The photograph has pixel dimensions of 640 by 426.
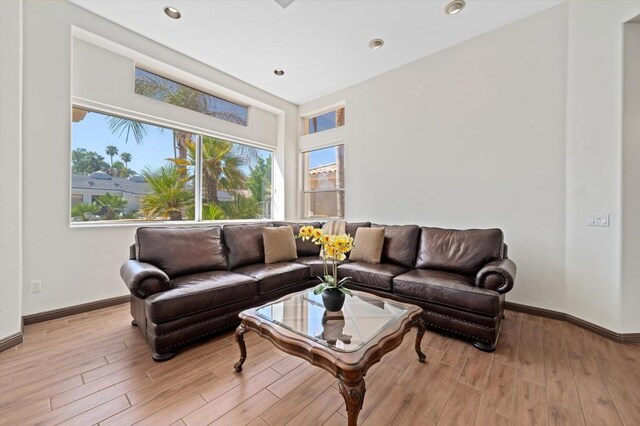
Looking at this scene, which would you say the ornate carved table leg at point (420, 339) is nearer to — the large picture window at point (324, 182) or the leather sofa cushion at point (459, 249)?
the leather sofa cushion at point (459, 249)

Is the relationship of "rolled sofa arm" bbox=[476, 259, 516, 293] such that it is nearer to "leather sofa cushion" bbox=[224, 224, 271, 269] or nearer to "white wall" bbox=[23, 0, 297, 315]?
"leather sofa cushion" bbox=[224, 224, 271, 269]

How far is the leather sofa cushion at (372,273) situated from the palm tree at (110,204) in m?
2.78

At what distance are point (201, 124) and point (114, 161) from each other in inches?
48.5

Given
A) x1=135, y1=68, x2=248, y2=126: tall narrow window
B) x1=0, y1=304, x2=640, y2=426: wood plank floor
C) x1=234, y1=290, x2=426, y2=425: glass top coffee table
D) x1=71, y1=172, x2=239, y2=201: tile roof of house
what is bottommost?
x1=0, y1=304, x2=640, y2=426: wood plank floor

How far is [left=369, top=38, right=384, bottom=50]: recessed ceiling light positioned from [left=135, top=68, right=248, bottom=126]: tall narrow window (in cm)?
235

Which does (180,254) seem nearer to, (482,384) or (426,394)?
(426,394)

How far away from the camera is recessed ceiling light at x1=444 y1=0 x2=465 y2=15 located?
254 cm

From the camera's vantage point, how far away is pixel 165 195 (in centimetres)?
350

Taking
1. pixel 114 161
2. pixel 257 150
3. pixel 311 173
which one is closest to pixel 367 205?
pixel 311 173

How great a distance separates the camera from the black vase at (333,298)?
171cm

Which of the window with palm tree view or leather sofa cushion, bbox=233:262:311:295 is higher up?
the window with palm tree view

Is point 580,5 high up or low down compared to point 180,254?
up

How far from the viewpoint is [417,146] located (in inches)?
140

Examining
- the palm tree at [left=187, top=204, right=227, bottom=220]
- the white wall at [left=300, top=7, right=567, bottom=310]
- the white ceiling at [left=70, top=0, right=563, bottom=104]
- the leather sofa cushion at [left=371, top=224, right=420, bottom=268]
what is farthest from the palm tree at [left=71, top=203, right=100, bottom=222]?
the white wall at [left=300, top=7, right=567, bottom=310]
